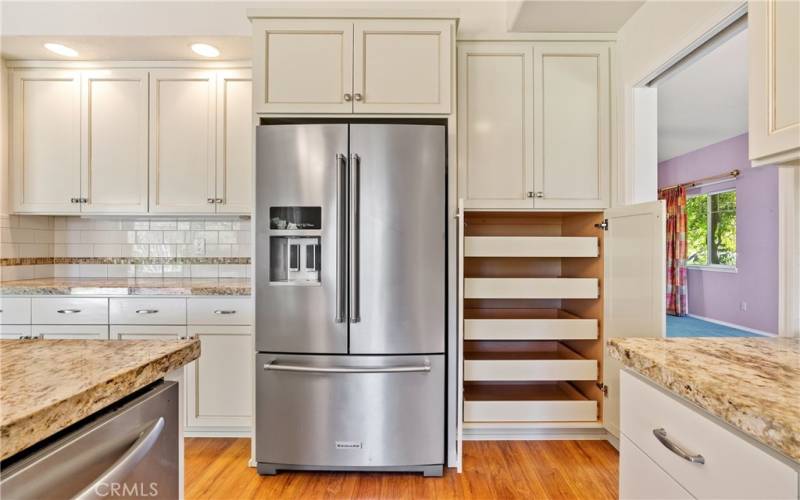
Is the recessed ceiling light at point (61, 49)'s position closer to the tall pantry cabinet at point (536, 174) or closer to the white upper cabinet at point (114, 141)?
the white upper cabinet at point (114, 141)

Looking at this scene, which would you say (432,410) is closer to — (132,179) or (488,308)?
(488,308)

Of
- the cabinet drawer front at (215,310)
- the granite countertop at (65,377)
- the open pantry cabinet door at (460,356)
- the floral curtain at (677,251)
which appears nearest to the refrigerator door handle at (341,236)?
the open pantry cabinet door at (460,356)

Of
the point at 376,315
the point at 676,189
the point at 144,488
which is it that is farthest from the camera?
the point at 676,189

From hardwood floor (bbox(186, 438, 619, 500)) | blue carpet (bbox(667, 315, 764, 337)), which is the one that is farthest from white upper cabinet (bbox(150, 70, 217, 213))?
blue carpet (bbox(667, 315, 764, 337))

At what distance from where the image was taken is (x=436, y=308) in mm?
1870

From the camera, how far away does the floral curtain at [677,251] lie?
19.5 feet

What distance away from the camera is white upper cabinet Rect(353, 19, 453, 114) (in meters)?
1.97

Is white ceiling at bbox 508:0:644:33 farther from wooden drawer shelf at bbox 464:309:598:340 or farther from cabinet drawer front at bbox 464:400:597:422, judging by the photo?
cabinet drawer front at bbox 464:400:597:422

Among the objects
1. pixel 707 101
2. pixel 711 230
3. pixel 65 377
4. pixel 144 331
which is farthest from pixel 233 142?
pixel 711 230

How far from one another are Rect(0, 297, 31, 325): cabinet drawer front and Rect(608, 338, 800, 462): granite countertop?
3.03 meters

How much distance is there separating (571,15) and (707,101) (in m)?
2.90

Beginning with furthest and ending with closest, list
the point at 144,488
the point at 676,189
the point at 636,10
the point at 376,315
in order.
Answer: the point at 676,189
the point at 636,10
the point at 376,315
the point at 144,488

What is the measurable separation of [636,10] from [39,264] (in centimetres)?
417

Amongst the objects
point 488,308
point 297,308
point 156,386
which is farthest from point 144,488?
point 488,308
